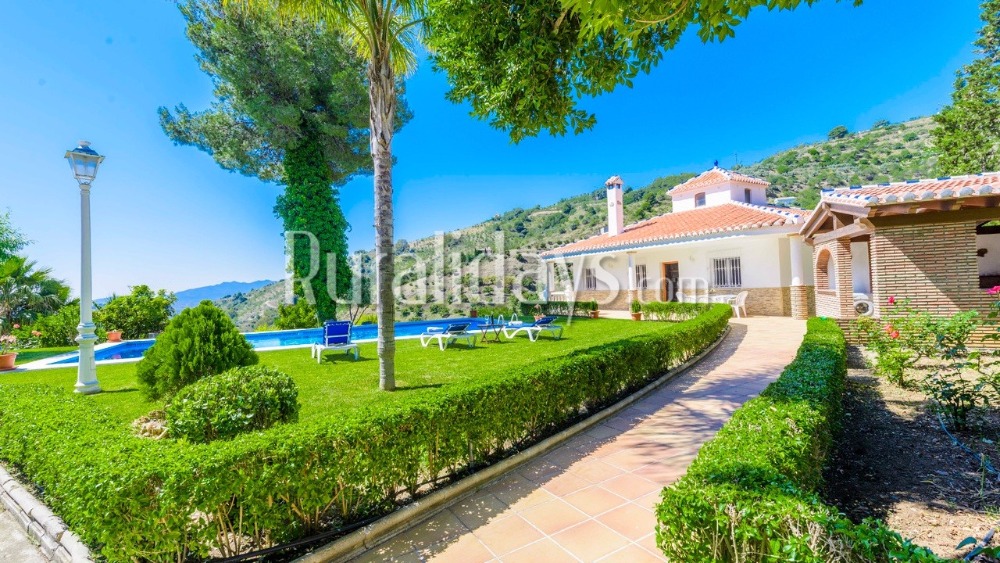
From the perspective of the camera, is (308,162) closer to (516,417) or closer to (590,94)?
(590,94)

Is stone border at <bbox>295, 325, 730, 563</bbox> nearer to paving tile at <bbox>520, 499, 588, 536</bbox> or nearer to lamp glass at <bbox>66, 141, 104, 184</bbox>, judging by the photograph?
paving tile at <bbox>520, 499, 588, 536</bbox>

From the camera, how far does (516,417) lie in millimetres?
4414

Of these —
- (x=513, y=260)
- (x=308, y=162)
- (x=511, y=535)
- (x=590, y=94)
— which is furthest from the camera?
(x=513, y=260)

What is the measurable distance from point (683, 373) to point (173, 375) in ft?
28.2

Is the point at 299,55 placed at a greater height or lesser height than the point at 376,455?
greater

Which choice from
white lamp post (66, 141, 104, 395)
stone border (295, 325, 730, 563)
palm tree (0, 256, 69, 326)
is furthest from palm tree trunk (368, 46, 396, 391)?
palm tree (0, 256, 69, 326)

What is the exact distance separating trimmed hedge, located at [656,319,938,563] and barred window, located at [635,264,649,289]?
18.4 m

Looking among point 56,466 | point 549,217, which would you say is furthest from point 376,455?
point 549,217

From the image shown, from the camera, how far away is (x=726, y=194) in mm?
21438

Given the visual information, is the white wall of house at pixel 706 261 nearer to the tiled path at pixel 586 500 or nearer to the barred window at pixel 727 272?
the barred window at pixel 727 272

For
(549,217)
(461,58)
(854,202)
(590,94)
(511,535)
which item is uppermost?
(549,217)

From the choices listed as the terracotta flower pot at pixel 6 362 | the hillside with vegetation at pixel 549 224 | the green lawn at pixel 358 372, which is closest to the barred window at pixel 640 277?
the hillside with vegetation at pixel 549 224

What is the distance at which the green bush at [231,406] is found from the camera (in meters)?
3.84

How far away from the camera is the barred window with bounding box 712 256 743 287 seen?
1755 centimetres
